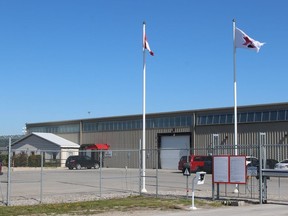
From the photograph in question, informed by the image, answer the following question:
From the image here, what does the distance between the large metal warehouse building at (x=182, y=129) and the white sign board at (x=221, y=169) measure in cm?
2113

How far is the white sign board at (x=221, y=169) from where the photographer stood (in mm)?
20922

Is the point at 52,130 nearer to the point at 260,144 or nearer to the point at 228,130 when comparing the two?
the point at 228,130

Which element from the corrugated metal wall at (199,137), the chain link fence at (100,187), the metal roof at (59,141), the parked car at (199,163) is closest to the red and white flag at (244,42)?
the chain link fence at (100,187)

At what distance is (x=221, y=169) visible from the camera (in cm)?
2109

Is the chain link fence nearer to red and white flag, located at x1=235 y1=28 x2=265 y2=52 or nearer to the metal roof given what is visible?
red and white flag, located at x1=235 y1=28 x2=265 y2=52

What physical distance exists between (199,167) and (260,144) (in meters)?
23.3

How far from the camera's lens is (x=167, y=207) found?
1841cm

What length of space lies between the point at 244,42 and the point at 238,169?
8.13 metres

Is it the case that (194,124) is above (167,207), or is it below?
above

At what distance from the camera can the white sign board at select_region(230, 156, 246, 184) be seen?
2039 cm

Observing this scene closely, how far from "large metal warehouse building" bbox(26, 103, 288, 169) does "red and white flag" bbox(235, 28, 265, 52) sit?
16774 mm

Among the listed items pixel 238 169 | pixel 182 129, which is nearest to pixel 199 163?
pixel 182 129

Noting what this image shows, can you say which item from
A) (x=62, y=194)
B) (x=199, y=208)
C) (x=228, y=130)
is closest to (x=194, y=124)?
(x=228, y=130)

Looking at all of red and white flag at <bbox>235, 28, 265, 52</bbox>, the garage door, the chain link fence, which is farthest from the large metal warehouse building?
red and white flag at <bbox>235, 28, 265, 52</bbox>
